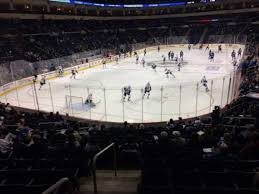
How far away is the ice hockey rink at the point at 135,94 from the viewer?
13156 mm

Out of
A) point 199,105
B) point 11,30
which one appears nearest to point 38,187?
point 199,105

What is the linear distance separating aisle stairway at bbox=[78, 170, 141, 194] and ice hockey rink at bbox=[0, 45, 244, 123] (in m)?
6.48

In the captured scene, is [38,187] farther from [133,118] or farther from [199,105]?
[199,105]

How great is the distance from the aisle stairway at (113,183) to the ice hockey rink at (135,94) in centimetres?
648

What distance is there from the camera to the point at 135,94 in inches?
659

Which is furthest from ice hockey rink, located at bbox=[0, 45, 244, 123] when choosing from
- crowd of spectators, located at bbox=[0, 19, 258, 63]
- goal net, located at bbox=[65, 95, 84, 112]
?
crowd of spectators, located at bbox=[0, 19, 258, 63]

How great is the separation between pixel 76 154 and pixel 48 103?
1125cm

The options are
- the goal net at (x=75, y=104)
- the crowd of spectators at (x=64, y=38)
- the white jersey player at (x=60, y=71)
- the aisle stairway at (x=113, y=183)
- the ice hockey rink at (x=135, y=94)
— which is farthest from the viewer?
the crowd of spectators at (x=64, y=38)

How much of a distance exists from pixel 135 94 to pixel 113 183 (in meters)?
12.3

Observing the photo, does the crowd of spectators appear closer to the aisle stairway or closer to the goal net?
the goal net

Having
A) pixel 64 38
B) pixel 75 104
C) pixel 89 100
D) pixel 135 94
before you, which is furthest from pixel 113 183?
pixel 64 38

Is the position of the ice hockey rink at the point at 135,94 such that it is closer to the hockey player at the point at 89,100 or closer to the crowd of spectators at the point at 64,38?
the hockey player at the point at 89,100

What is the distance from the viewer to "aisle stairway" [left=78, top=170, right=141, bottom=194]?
4195 millimetres

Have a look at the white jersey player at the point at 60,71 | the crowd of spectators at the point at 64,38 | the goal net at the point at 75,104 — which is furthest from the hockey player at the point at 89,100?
the white jersey player at the point at 60,71
